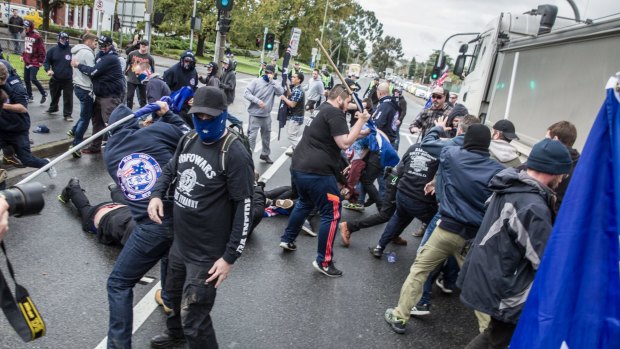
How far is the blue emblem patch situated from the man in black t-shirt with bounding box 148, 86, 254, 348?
1.59 feet

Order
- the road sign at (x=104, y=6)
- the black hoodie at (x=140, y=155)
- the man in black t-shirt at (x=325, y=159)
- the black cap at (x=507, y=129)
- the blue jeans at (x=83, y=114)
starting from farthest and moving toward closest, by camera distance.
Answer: the road sign at (x=104, y=6)
the blue jeans at (x=83, y=114)
the black cap at (x=507, y=129)
the man in black t-shirt at (x=325, y=159)
the black hoodie at (x=140, y=155)

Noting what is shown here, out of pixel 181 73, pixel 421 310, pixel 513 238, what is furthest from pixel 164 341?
pixel 181 73

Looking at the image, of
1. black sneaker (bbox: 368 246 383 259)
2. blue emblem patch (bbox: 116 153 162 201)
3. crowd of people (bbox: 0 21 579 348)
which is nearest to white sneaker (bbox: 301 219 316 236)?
crowd of people (bbox: 0 21 579 348)

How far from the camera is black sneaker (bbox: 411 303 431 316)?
440 cm

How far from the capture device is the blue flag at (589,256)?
1.90m

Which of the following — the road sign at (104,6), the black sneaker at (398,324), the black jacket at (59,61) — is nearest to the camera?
the black sneaker at (398,324)

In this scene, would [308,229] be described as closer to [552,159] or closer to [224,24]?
[552,159]

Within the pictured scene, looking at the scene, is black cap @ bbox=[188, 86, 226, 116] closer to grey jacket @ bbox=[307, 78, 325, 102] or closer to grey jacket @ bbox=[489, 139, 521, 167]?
grey jacket @ bbox=[489, 139, 521, 167]

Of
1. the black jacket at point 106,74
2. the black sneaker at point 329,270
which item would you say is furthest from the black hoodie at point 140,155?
the black jacket at point 106,74

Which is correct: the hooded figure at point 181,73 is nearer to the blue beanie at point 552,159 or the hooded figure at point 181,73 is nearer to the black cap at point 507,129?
the black cap at point 507,129

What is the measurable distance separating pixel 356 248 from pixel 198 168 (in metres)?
3.45

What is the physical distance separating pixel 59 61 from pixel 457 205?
358 inches

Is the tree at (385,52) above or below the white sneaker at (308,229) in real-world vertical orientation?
above

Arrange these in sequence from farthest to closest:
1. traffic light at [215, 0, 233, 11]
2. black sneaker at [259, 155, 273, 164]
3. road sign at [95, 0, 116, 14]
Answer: road sign at [95, 0, 116, 14], black sneaker at [259, 155, 273, 164], traffic light at [215, 0, 233, 11]
